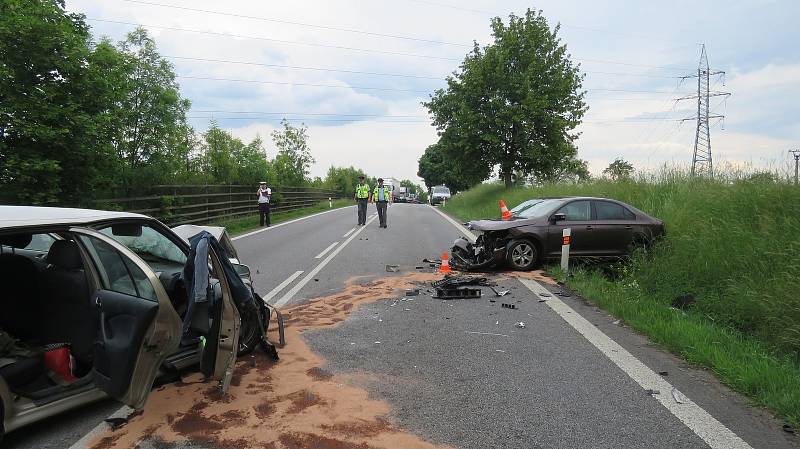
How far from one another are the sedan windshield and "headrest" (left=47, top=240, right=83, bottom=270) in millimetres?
7565

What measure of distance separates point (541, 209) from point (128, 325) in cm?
800

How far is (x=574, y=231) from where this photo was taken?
895cm

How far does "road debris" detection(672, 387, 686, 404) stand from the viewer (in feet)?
11.6

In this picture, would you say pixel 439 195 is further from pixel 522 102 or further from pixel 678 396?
pixel 678 396

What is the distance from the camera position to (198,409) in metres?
3.34

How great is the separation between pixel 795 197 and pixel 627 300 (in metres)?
→ 3.52

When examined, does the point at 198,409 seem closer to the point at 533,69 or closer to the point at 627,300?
the point at 627,300

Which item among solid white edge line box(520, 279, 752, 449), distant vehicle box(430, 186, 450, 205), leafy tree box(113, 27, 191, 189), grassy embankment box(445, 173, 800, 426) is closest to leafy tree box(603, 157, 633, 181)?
grassy embankment box(445, 173, 800, 426)

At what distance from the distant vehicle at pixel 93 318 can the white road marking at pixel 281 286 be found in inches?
106

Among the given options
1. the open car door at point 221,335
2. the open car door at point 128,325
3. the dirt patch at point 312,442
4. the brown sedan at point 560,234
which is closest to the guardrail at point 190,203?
the brown sedan at point 560,234

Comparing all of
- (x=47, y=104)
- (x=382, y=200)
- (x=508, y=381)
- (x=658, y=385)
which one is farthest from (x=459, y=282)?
(x=382, y=200)

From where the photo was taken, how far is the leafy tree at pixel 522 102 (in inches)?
912

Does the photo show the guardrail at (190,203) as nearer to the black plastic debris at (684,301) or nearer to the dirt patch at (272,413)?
the dirt patch at (272,413)

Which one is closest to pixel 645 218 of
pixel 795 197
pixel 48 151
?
pixel 795 197
